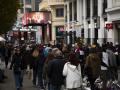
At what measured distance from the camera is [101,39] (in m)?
38.2

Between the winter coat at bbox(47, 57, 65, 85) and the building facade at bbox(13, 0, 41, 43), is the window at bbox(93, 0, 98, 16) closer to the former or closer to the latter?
the winter coat at bbox(47, 57, 65, 85)

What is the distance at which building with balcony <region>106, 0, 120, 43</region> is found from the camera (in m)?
35.1

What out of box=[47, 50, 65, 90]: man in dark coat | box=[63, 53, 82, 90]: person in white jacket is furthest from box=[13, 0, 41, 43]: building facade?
box=[63, 53, 82, 90]: person in white jacket

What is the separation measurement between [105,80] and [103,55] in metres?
1.09

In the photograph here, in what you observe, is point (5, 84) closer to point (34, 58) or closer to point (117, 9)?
point (34, 58)

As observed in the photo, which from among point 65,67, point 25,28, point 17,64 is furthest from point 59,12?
point 65,67

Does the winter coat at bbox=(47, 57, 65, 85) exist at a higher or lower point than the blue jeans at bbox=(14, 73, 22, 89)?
higher

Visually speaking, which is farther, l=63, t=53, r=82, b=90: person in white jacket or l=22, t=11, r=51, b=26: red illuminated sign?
l=22, t=11, r=51, b=26: red illuminated sign

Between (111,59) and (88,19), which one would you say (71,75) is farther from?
(88,19)

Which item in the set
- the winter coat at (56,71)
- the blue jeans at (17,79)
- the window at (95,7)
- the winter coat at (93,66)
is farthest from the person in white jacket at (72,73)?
the window at (95,7)

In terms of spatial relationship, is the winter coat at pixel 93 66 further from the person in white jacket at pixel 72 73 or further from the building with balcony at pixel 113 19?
the building with balcony at pixel 113 19

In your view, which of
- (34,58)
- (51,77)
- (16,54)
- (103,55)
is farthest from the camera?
(34,58)

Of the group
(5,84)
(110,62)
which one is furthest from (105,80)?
(5,84)

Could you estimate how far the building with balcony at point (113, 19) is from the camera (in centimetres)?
3512
